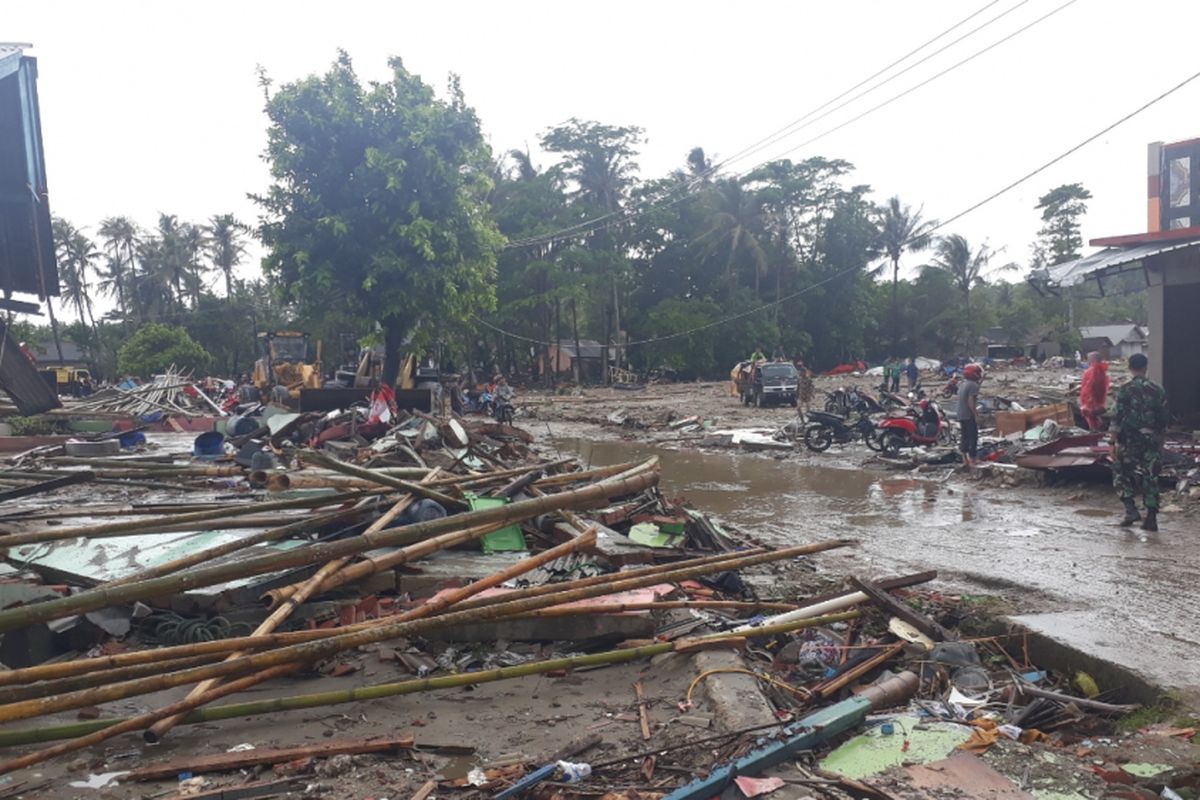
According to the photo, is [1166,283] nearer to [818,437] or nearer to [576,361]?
[818,437]

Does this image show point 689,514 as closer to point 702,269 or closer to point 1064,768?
point 1064,768

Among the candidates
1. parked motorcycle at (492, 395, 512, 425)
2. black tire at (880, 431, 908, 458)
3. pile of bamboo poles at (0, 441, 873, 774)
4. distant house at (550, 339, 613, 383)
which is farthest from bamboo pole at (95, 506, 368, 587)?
distant house at (550, 339, 613, 383)

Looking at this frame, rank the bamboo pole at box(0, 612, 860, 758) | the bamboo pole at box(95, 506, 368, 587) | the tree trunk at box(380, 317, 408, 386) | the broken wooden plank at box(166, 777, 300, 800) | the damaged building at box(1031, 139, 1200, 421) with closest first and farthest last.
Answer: the broken wooden plank at box(166, 777, 300, 800)
the bamboo pole at box(0, 612, 860, 758)
the bamboo pole at box(95, 506, 368, 587)
the damaged building at box(1031, 139, 1200, 421)
the tree trunk at box(380, 317, 408, 386)

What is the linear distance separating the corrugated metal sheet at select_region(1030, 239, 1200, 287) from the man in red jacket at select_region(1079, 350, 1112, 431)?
58.9 inches

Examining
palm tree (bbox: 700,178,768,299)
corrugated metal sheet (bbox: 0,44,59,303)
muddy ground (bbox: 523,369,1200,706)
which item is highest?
palm tree (bbox: 700,178,768,299)

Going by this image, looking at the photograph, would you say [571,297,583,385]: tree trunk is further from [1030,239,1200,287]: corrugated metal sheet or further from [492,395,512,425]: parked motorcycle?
[1030,239,1200,287]: corrugated metal sheet

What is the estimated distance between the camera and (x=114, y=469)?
10.6 metres

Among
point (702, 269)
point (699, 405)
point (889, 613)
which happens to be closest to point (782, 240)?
point (702, 269)

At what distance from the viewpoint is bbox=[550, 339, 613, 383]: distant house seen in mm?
49688

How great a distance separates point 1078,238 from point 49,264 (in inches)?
2356

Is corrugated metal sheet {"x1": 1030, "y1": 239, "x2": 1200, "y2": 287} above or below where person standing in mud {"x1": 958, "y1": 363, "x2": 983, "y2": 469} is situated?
above

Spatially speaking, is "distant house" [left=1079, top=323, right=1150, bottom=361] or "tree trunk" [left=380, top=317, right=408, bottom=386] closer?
"tree trunk" [left=380, top=317, right=408, bottom=386]

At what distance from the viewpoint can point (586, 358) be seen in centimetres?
5034

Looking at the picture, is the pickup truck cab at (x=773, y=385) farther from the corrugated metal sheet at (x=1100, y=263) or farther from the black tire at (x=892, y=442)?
the corrugated metal sheet at (x=1100, y=263)
